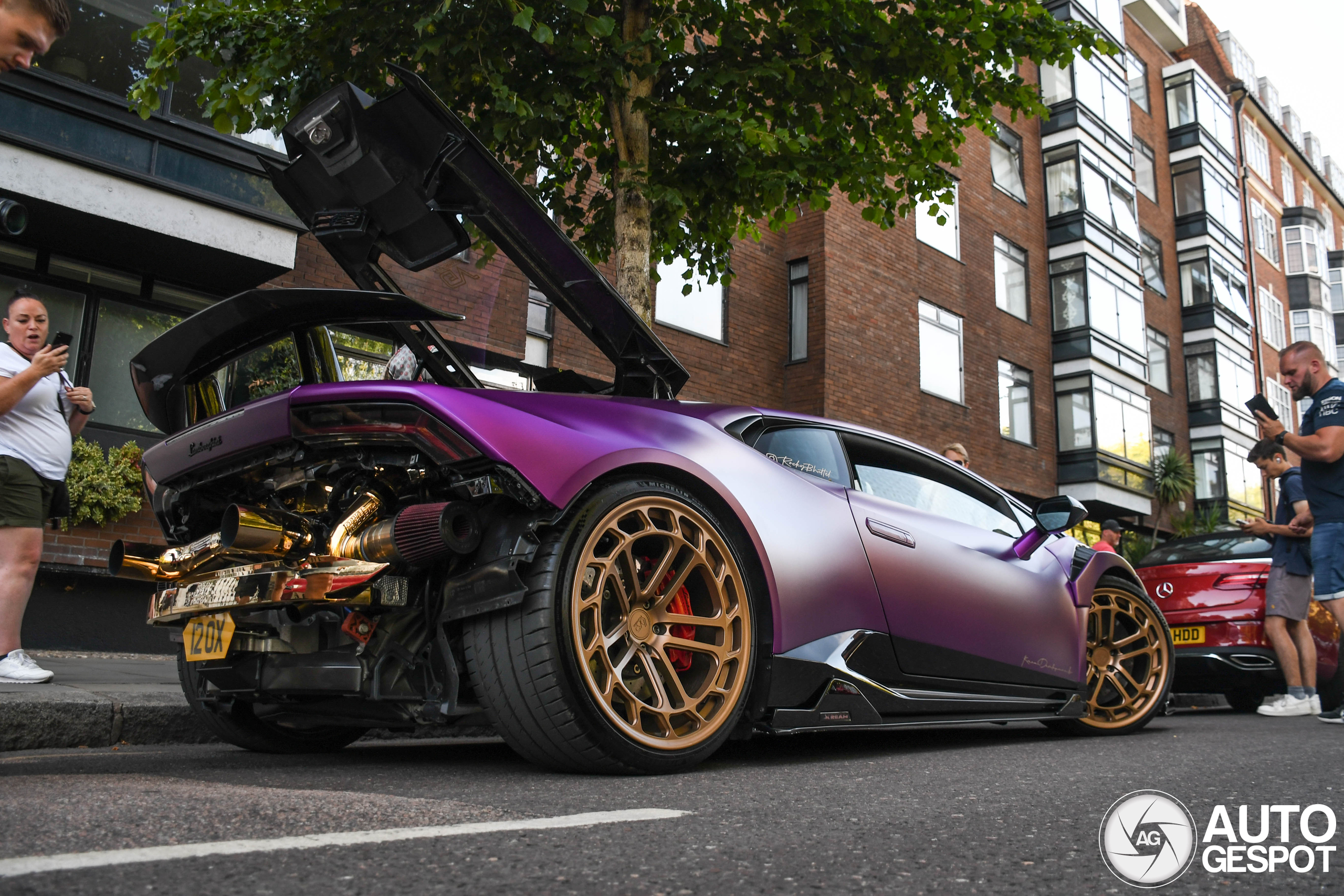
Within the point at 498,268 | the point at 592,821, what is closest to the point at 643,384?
the point at 498,268

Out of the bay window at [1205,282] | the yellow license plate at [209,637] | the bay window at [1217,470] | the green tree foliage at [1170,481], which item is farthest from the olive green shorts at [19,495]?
the bay window at [1205,282]

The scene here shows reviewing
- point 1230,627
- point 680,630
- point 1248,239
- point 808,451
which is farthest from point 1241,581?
point 1248,239

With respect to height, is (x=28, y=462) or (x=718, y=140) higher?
(x=718, y=140)

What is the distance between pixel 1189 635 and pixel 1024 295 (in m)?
16.4

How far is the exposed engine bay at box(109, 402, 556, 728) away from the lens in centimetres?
276

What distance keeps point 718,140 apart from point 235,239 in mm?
4793

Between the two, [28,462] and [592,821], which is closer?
[592,821]

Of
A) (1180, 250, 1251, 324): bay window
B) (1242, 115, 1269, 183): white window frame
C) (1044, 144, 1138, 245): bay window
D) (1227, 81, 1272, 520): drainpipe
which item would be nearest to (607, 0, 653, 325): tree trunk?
(1044, 144, 1138, 245): bay window

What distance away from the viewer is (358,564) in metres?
2.73

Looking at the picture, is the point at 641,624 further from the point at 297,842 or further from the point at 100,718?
the point at 100,718

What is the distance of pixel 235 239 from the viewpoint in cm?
941

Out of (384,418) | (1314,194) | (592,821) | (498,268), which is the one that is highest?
(1314,194)

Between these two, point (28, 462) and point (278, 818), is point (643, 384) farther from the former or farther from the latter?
point (28, 462)

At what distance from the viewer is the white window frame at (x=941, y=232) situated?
19094mm
